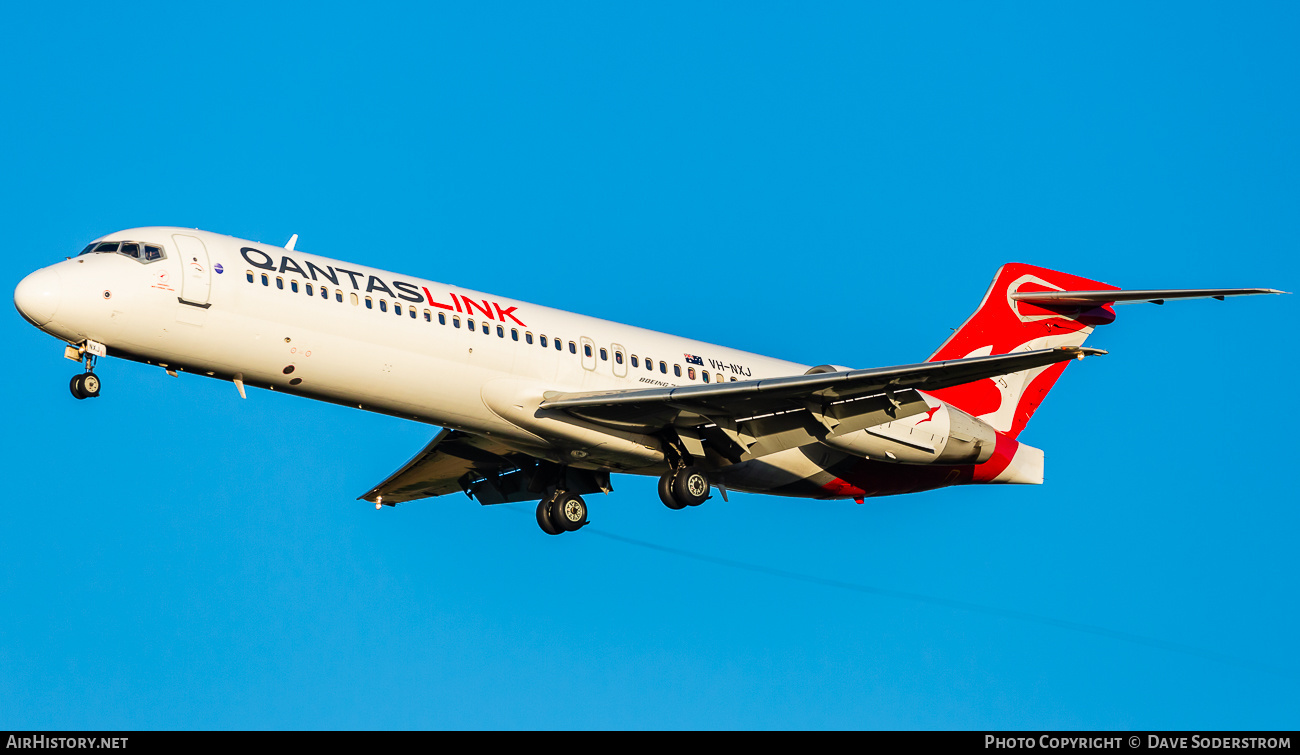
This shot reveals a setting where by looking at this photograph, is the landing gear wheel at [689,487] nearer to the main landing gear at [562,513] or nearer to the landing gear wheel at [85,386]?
the main landing gear at [562,513]

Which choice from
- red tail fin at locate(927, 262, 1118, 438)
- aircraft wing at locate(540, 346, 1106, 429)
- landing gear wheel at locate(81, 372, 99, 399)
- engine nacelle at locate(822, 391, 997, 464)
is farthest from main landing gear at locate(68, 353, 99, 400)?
red tail fin at locate(927, 262, 1118, 438)

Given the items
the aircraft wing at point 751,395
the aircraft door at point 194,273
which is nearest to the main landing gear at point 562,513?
the aircraft wing at point 751,395

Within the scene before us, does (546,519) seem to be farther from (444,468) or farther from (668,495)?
(668,495)

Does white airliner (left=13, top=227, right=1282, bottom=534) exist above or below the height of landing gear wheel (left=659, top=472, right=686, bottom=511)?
above

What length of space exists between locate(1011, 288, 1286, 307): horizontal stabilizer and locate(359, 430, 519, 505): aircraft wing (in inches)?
480

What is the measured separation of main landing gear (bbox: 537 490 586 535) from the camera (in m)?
29.6

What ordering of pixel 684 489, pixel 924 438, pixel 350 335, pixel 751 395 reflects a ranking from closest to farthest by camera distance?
pixel 350 335 → pixel 751 395 → pixel 684 489 → pixel 924 438

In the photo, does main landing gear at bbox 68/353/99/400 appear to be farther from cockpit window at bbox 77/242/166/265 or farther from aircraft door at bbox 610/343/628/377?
aircraft door at bbox 610/343/628/377

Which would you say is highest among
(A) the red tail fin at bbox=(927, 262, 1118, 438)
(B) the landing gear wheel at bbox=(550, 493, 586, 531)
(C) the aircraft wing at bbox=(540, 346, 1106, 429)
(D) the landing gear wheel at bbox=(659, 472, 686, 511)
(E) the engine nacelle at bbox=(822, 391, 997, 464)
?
(A) the red tail fin at bbox=(927, 262, 1118, 438)

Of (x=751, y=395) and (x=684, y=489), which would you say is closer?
(x=751, y=395)

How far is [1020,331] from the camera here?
3297 centimetres

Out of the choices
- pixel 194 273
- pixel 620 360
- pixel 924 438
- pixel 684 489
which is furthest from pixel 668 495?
pixel 194 273

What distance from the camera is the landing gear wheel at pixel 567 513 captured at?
29609mm

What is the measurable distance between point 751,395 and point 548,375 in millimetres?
3599
